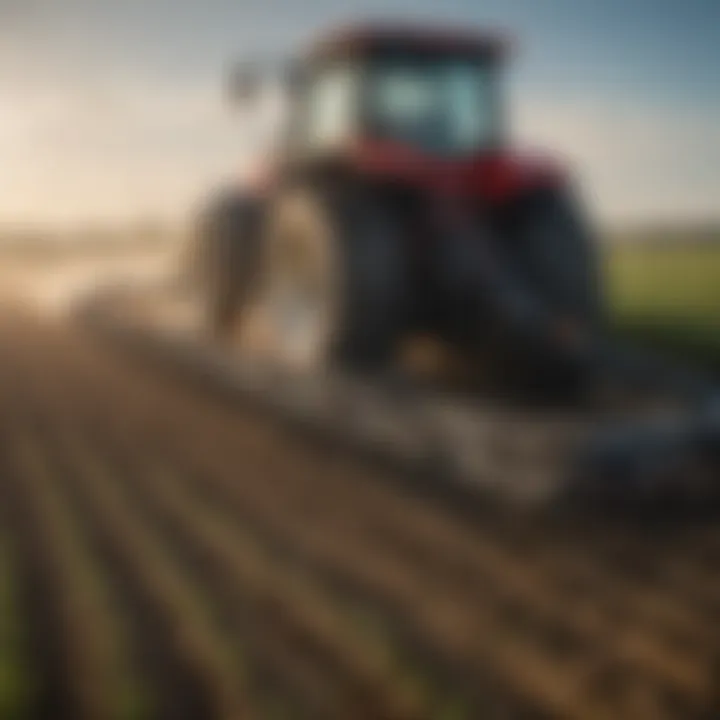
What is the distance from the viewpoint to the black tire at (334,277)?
1.44 metres

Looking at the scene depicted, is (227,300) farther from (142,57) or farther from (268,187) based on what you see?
(142,57)

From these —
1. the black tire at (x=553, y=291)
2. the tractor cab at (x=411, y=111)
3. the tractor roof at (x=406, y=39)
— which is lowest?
the black tire at (x=553, y=291)

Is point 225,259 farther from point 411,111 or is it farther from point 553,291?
point 553,291

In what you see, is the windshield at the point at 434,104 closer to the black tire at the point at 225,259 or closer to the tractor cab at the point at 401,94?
the tractor cab at the point at 401,94

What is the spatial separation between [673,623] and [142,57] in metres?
0.72

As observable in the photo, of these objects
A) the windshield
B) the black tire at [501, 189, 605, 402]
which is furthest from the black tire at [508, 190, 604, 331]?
the windshield

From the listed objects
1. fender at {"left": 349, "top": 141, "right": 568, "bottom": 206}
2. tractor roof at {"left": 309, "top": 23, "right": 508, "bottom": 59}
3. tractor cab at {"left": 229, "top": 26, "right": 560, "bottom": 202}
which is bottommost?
fender at {"left": 349, "top": 141, "right": 568, "bottom": 206}

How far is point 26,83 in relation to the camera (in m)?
1.26

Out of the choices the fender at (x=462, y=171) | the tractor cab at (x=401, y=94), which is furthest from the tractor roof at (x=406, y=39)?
the fender at (x=462, y=171)

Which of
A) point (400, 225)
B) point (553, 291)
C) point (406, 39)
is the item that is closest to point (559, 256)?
point (553, 291)

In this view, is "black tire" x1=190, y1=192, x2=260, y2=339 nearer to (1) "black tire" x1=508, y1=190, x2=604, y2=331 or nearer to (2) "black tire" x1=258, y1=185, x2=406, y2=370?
(2) "black tire" x1=258, y1=185, x2=406, y2=370

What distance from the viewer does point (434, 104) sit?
1.45m

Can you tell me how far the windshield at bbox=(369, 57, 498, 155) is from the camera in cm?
135

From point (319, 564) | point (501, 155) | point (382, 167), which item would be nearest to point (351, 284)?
point (382, 167)
